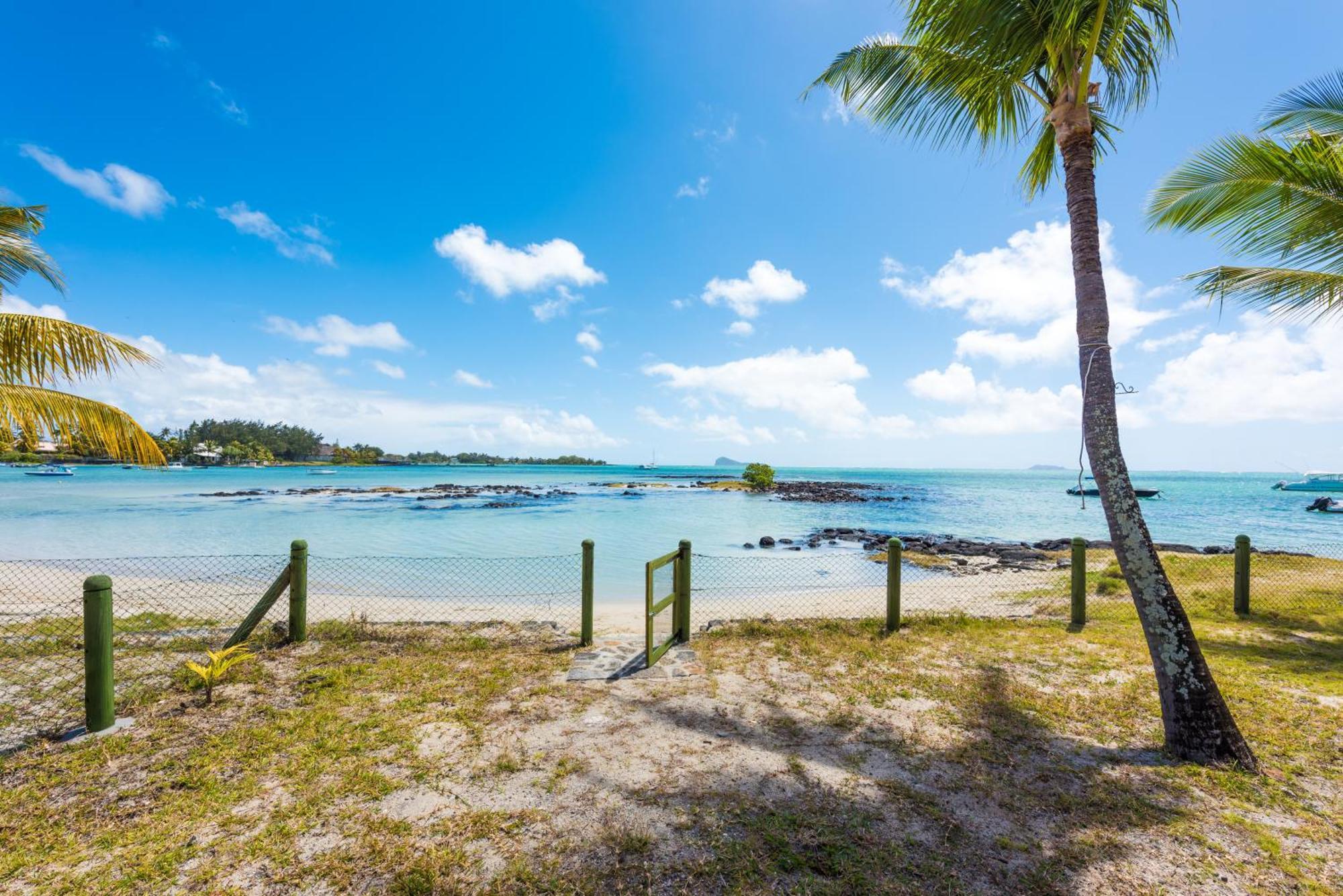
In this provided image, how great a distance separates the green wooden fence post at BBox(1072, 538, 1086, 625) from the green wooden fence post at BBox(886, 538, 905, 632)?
261 centimetres

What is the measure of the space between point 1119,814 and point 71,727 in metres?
7.74

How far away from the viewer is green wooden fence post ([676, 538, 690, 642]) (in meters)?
6.79

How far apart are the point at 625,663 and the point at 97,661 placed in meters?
4.59

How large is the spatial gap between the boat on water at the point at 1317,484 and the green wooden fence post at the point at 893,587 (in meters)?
103

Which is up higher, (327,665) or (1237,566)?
(1237,566)

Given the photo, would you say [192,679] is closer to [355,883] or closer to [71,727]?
[71,727]

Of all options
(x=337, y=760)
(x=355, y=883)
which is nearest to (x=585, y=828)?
(x=355, y=883)

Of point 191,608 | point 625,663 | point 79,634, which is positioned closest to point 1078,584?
point 625,663

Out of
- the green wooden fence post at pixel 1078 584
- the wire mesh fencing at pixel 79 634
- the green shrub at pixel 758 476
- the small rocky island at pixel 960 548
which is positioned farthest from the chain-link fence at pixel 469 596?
the green shrub at pixel 758 476

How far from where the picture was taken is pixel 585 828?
308cm

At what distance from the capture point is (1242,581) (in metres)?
7.87

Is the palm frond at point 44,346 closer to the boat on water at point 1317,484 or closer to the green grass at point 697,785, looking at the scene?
the green grass at point 697,785

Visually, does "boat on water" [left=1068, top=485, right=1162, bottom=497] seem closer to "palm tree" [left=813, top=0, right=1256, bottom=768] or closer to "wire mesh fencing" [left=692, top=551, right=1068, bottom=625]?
"palm tree" [left=813, top=0, right=1256, bottom=768]

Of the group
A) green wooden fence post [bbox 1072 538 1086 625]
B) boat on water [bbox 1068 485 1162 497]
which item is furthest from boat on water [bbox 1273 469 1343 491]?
green wooden fence post [bbox 1072 538 1086 625]
